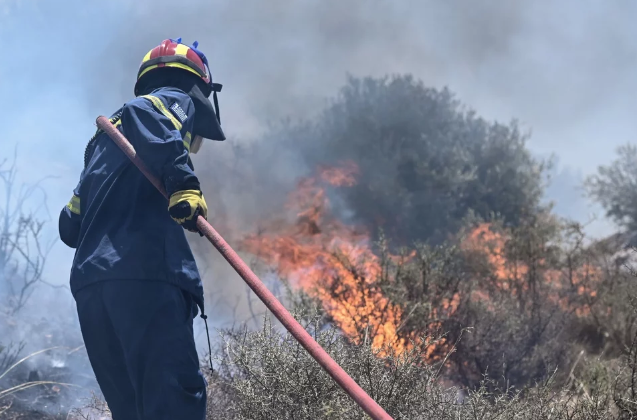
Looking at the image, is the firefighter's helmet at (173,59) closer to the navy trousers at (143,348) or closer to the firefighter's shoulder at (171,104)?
the firefighter's shoulder at (171,104)

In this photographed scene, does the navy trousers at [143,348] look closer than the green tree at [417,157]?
Yes

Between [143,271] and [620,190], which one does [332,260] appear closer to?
[143,271]

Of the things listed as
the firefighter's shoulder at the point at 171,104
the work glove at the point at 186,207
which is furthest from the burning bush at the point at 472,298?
the firefighter's shoulder at the point at 171,104

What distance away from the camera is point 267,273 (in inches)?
320

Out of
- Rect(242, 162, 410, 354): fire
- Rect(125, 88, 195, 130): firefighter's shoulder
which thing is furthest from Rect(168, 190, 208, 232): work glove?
Rect(242, 162, 410, 354): fire

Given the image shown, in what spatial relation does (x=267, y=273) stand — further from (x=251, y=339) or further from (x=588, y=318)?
(x=251, y=339)

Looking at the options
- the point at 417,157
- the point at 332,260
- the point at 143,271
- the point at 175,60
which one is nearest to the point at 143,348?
the point at 143,271

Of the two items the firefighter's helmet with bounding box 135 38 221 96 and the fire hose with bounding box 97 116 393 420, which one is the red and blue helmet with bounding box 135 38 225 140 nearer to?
the firefighter's helmet with bounding box 135 38 221 96

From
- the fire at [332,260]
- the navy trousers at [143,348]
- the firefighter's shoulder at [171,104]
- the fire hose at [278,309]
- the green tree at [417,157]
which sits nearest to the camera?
the fire hose at [278,309]

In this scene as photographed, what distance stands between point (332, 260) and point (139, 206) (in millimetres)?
3891

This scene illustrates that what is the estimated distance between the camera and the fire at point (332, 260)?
4.66m

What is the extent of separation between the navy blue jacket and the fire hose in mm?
45

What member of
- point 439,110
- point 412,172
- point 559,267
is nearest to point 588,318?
point 559,267

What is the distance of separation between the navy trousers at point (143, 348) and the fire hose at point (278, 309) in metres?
0.27
